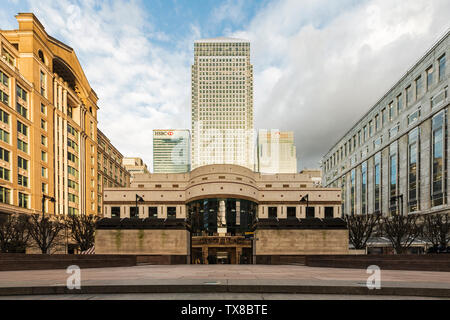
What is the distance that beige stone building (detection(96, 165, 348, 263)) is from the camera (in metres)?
28.3

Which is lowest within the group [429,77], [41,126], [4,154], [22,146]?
[4,154]

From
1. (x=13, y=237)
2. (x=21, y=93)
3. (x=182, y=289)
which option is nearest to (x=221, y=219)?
(x=13, y=237)

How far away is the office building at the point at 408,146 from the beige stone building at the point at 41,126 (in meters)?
64.1

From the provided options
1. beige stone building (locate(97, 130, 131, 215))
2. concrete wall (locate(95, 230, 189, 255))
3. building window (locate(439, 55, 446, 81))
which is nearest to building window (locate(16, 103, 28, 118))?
beige stone building (locate(97, 130, 131, 215))

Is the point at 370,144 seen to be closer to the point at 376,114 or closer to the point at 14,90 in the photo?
the point at 376,114

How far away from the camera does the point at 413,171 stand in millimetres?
65125

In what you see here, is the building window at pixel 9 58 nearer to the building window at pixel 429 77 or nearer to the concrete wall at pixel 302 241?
the concrete wall at pixel 302 241

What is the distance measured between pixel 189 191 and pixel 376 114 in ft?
217

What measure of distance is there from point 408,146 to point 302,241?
55.8 metres

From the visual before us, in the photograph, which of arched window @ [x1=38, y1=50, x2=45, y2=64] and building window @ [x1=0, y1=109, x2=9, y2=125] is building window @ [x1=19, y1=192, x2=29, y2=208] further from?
arched window @ [x1=38, y1=50, x2=45, y2=64]

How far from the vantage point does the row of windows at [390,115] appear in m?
61.7

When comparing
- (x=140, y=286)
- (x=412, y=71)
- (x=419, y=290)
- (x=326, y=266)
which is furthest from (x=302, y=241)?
(x=412, y=71)

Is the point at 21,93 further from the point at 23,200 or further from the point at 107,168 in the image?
the point at 107,168
